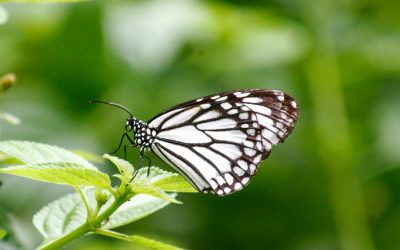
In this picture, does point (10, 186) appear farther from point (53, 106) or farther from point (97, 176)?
point (97, 176)

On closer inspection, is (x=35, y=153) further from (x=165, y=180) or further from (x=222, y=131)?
(x=222, y=131)

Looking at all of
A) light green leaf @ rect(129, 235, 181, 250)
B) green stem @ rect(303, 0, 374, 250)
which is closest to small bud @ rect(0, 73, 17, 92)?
light green leaf @ rect(129, 235, 181, 250)

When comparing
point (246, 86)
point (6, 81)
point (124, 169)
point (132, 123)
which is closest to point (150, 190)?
point (124, 169)

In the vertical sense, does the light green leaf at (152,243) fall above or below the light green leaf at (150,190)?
below

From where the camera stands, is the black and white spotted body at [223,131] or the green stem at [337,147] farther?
the green stem at [337,147]

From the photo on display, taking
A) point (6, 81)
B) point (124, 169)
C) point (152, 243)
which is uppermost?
point (6, 81)

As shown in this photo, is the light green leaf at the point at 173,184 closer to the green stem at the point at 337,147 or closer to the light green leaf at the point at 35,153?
the light green leaf at the point at 35,153

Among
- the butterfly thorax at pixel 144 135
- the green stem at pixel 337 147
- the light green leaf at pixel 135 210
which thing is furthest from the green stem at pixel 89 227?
the green stem at pixel 337 147
